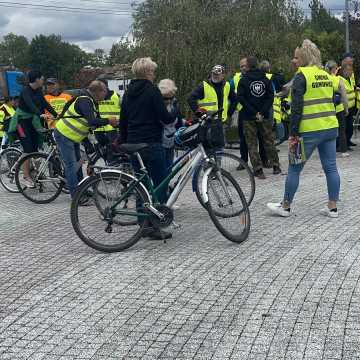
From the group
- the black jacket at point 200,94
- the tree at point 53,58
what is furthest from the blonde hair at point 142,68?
the tree at point 53,58

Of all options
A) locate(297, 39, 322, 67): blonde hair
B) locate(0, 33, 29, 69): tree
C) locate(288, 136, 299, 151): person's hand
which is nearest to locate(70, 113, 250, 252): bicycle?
locate(288, 136, 299, 151): person's hand

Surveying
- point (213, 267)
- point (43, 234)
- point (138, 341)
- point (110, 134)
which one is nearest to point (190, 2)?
point (110, 134)

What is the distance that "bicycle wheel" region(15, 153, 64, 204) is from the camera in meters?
8.88

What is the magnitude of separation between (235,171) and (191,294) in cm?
259

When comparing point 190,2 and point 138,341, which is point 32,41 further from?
point 138,341

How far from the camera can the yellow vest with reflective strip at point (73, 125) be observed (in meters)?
7.80

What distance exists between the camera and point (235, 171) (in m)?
7.02

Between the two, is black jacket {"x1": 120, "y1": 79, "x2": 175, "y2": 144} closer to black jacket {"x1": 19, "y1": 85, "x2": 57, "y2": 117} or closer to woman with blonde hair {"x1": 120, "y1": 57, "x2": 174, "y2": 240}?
woman with blonde hair {"x1": 120, "y1": 57, "x2": 174, "y2": 240}

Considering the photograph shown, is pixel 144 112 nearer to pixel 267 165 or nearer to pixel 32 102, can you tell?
pixel 32 102

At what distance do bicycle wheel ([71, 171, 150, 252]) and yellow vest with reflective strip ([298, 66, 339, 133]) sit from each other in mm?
2095

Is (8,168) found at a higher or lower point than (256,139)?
lower

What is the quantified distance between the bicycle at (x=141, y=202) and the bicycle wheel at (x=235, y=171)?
8cm

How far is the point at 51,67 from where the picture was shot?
325ft

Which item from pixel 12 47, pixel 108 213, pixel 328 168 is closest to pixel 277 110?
pixel 328 168
